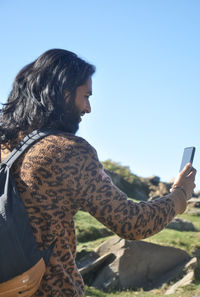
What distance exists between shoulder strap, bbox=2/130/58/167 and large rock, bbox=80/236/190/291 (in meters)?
7.73

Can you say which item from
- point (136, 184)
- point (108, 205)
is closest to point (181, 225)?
point (108, 205)

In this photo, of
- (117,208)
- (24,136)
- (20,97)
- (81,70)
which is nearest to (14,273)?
(117,208)

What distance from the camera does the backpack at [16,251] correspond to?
1.99m

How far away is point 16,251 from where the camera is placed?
79.0 inches

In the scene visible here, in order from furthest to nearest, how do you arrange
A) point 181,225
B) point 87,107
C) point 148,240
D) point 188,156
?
1. point 181,225
2. point 148,240
3. point 188,156
4. point 87,107

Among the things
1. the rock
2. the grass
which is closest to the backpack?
the grass

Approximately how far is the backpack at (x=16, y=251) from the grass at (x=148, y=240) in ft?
22.1

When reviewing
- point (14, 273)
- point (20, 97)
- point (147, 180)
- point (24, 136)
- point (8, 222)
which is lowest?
point (147, 180)

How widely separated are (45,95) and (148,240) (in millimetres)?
8945

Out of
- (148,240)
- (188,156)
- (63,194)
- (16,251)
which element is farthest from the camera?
(148,240)

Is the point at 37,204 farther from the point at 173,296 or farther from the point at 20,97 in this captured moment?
the point at 173,296

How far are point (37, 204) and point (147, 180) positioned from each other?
24.3 meters

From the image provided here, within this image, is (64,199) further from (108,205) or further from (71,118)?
(71,118)

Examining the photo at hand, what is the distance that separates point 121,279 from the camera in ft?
31.8
